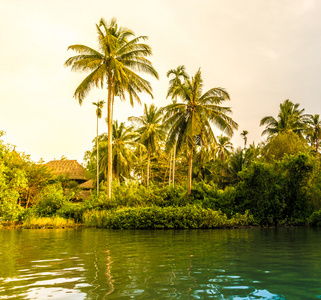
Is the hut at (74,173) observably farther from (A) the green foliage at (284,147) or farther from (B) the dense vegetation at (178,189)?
(A) the green foliage at (284,147)

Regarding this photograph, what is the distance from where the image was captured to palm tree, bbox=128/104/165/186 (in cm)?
3862

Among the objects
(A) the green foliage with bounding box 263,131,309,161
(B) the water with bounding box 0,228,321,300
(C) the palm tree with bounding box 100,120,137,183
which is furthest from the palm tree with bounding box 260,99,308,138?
(B) the water with bounding box 0,228,321,300

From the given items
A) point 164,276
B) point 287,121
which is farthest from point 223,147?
point 164,276

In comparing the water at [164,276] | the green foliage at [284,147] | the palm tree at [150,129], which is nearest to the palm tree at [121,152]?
the palm tree at [150,129]

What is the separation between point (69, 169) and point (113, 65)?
24114mm

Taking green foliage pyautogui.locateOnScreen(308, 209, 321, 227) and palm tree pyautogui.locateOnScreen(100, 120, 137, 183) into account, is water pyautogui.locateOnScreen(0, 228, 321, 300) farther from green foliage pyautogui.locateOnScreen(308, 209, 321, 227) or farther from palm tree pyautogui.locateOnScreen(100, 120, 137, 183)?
palm tree pyautogui.locateOnScreen(100, 120, 137, 183)

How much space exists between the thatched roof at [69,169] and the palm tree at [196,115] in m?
19.1

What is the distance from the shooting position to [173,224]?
22547 mm

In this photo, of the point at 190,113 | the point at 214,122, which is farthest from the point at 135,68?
the point at 214,122

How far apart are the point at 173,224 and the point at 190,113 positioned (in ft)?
32.3

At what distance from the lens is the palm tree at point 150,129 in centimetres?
3862

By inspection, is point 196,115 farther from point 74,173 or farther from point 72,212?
point 74,173

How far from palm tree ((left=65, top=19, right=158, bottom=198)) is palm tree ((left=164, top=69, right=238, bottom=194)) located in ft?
10.9

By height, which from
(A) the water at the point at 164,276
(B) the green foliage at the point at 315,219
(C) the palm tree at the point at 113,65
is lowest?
(A) the water at the point at 164,276
